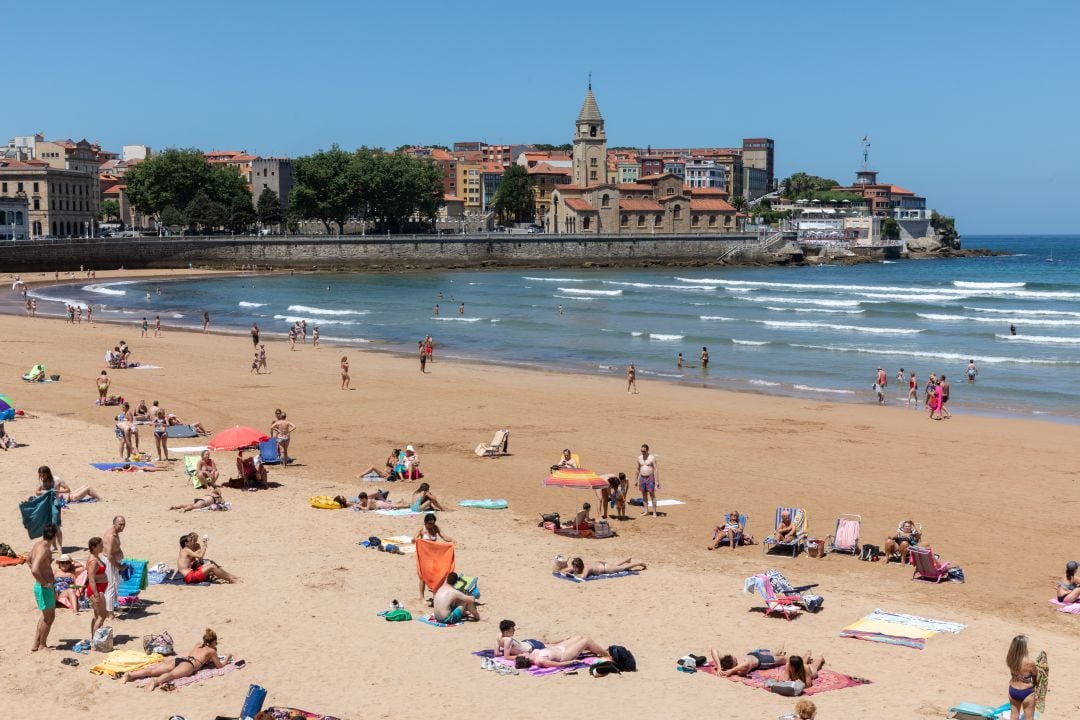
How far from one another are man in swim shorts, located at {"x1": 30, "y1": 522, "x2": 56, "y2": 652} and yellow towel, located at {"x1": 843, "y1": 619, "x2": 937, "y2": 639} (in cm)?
740

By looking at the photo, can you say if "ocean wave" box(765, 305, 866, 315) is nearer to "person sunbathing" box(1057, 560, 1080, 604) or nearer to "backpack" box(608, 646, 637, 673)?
"person sunbathing" box(1057, 560, 1080, 604)

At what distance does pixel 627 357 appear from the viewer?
1538 inches

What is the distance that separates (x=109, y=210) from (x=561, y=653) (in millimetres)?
132280

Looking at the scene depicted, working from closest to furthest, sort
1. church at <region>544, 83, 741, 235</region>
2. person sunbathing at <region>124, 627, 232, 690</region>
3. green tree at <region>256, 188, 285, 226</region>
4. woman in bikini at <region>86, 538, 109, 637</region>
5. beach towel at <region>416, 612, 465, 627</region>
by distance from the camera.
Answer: person sunbathing at <region>124, 627, 232, 690</region>, woman in bikini at <region>86, 538, 109, 637</region>, beach towel at <region>416, 612, 465, 627</region>, green tree at <region>256, 188, 285, 226</region>, church at <region>544, 83, 741, 235</region>

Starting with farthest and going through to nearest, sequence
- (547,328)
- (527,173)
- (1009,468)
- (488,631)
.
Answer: (527,173) < (547,328) < (1009,468) < (488,631)

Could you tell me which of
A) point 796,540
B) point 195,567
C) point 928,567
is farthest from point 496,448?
point 928,567

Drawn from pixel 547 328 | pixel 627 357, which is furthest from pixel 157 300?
pixel 627 357

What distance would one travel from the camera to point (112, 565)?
10.9 meters

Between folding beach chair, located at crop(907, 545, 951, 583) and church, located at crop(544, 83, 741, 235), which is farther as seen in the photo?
church, located at crop(544, 83, 741, 235)

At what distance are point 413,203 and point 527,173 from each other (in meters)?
28.9

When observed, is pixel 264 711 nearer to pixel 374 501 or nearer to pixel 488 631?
pixel 488 631

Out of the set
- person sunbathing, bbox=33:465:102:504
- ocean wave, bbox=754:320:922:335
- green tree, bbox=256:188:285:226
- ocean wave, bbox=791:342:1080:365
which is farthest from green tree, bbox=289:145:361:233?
person sunbathing, bbox=33:465:102:504

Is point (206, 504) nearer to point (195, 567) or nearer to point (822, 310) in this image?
point (195, 567)

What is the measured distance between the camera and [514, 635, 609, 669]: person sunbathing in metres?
10.1
